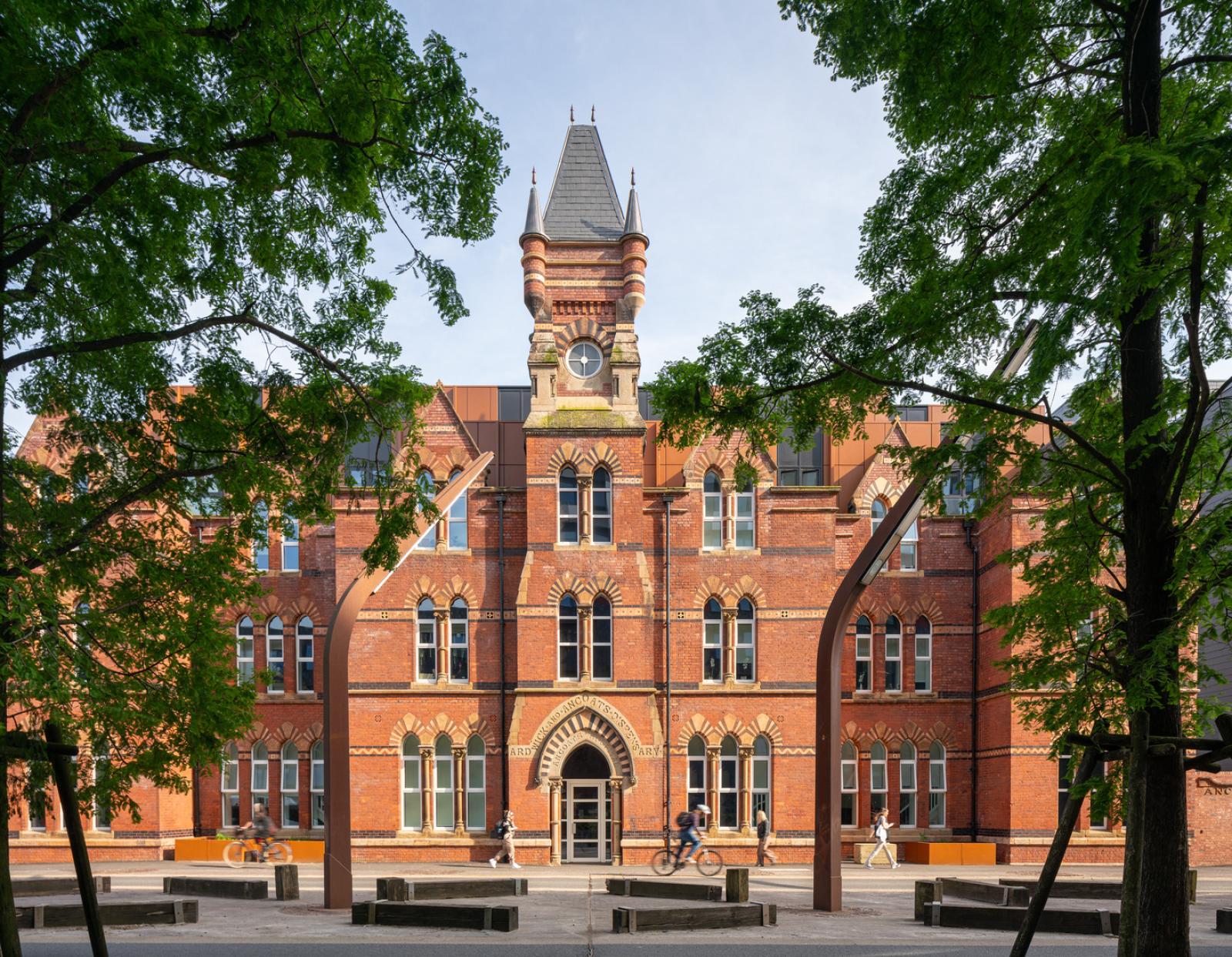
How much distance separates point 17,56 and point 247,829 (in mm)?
23221

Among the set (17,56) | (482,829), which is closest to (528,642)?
(482,829)

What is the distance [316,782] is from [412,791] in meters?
3.07

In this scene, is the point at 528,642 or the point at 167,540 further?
the point at 528,642

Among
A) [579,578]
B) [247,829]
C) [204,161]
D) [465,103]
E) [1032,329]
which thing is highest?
[465,103]

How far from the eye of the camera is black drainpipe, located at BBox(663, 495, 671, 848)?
25.0 m

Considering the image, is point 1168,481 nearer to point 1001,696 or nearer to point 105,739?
point 105,739

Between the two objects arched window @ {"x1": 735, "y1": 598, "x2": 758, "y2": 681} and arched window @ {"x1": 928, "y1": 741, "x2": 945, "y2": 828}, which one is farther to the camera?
arched window @ {"x1": 928, "y1": 741, "x2": 945, "y2": 828}

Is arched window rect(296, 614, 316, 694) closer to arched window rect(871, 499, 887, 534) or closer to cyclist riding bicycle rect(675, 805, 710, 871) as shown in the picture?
cyclist riding bicycle rect(675, 805, 710, 871)

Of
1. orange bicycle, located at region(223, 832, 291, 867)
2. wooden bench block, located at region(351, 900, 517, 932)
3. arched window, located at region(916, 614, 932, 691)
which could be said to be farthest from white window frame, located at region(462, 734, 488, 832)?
arched window, located at region(916, 614, 932, 691)

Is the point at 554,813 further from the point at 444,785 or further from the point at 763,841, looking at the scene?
the point at 763,841

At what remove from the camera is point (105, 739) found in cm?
924

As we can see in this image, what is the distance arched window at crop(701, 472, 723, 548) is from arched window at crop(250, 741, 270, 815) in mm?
13148

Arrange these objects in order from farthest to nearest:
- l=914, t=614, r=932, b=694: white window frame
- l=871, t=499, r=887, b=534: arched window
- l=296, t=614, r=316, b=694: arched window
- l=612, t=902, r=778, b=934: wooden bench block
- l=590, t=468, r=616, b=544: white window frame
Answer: l=871, t=499, r=887, b=534: arched window < l=914, t=614, r=932, b=694: white window frame < l=296, t=614, r=316, b=694: arched window < l=590, t=468, r=616, b=544: white window frame < l=612, t=902, r=778, b=934: wooden bench block

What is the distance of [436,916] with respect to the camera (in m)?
13.7
